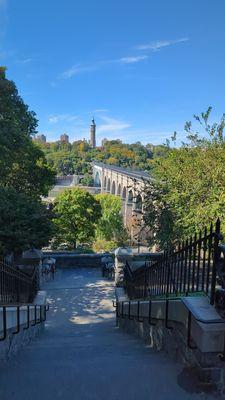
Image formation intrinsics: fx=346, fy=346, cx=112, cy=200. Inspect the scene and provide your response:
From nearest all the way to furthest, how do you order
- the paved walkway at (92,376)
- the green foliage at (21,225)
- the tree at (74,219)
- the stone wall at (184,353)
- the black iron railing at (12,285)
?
the stone wall at (184,353), the paved walkway at (92,376), the black iron railing at (12,285), the green foliage at (21,225), the tree at (74,219)

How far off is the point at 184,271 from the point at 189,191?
8948 millimetres

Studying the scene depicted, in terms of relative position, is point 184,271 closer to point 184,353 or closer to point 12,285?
point 184,353

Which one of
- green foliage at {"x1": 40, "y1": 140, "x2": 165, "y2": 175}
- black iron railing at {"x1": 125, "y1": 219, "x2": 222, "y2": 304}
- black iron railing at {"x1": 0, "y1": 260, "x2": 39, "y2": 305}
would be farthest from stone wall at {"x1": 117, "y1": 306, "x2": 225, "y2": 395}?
green foliage at {"x1": 40, "y1": 140, "x2": 165, "y2": 175}

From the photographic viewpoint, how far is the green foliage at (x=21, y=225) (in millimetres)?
11469

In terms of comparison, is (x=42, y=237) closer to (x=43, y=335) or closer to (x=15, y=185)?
(x=43, y=335)

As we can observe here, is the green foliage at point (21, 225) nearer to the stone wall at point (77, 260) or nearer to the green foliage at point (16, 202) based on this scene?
the green foliage at point (16, 202)

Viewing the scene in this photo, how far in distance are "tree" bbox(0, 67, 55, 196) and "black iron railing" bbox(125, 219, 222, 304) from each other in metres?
7.89

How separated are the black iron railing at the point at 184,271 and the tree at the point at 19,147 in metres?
7.89

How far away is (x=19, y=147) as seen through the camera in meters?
13.7

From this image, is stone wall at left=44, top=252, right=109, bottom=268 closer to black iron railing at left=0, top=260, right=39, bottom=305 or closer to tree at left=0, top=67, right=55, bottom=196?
tree at left=0, top=67, right=55, bottom=196

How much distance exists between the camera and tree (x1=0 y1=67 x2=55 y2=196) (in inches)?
500

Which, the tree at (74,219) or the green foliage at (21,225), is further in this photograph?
the tree at (74,219)

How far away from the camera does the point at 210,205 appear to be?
1135cm

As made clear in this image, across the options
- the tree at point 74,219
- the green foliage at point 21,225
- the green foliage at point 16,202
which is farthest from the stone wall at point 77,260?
the tree at point 74,219
